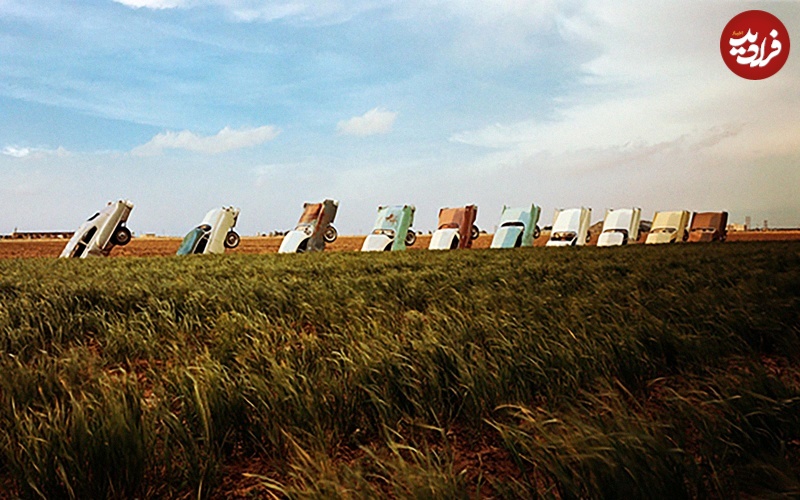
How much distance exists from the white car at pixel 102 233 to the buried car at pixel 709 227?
60.5 ft

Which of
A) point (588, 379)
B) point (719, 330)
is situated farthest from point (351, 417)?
point (719, 330)

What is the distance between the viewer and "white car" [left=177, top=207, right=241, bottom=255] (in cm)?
1487

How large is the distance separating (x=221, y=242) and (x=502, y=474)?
48.5 feet

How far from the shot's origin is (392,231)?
15953mm

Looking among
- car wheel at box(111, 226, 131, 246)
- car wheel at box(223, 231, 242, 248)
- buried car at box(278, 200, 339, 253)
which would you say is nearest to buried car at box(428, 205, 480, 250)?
buried car at box(278, 200, 339, 253)

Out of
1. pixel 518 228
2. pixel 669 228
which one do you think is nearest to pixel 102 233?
pixel 518 228

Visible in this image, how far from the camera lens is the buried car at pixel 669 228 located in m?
19.5

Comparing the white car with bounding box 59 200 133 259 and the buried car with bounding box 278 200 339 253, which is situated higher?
the buried car with bounding box 278 200 339 253

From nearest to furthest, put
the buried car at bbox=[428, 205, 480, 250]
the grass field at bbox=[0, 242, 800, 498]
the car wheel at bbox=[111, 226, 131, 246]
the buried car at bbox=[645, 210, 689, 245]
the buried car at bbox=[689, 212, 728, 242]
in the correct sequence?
1. the grass field at bbox=[0, 242, 800, 498]
2. the car wheel at bbox=[111, 226, 131, 246]
3. the buried car at bbox=[428, 205, 480, 250]
4. the buried car at bbox=[645, 210, 689, 245]
5. the buried car at bbox=[689, 212, 728, 242]

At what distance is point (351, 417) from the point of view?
1635 mm

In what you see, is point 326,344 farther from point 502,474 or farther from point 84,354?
point 502,474

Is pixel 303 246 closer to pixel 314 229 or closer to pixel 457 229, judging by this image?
pixel 314 229

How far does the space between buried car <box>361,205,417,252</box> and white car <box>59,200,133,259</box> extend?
6.30 meters

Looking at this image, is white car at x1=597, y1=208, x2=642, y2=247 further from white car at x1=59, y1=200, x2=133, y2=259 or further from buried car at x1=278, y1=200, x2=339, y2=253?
white car at x1=59, y1=200, x2=133, y2=259
